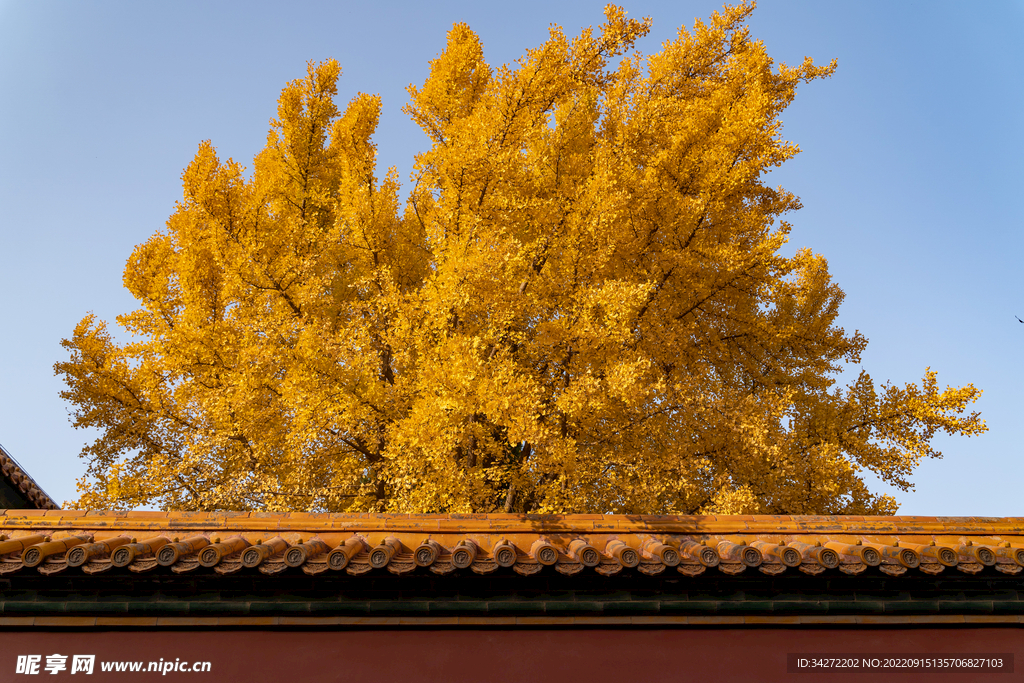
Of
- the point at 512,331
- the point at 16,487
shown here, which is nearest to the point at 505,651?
the point at 512,331

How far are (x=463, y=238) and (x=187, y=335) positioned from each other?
4.84 meters

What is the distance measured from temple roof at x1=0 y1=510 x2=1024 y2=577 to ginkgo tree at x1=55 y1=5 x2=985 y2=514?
2.32 m

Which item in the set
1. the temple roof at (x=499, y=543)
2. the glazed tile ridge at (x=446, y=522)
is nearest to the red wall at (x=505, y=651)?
the temple roof at (x=499, y=543)

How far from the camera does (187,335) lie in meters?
9.22

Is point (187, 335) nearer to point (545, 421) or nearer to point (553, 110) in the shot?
point (545, 421)

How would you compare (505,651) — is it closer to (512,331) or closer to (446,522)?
(446,522)

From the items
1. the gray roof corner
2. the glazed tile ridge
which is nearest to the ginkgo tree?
the gray roof corner

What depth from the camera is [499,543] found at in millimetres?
4016

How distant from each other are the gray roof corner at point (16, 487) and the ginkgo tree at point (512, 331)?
0.97 m

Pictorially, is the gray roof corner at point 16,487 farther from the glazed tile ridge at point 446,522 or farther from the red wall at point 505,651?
the red wall at point 505,651

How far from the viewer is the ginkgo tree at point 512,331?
742cm

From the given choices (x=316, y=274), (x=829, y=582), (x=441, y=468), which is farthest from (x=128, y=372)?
(x=829, y=582)

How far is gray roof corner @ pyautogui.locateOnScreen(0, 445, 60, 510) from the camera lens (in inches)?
349

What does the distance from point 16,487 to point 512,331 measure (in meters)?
8.17
